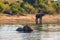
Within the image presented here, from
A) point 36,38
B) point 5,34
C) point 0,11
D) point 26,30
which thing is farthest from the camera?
point 0,11

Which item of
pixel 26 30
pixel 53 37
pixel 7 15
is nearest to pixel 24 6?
pixel 7 15

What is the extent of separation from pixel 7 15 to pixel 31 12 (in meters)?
5.20

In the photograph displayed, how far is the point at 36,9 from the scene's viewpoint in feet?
204

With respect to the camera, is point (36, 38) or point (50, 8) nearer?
point (36, 38)

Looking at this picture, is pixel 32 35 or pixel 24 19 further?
pixel 24 19

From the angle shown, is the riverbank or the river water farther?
the riverbank

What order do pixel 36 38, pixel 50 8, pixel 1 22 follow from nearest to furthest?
pixel 36 38
pixel 1 22
pixel 50 8

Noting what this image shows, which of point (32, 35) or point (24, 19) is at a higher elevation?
point (24, 19)

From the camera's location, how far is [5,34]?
38.4 metres

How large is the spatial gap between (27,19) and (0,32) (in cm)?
1613

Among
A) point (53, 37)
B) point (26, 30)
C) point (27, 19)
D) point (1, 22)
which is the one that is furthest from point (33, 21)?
point (53, 37)

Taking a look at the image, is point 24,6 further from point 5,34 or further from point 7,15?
point 5,34

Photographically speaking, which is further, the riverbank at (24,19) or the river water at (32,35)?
the riverbank at (24,19)

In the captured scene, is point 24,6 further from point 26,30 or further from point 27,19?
point 26,30
